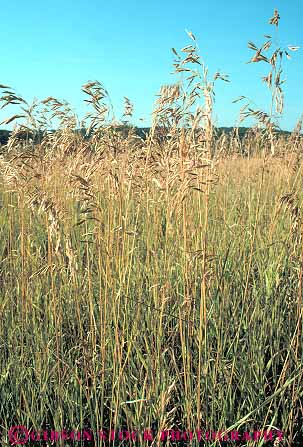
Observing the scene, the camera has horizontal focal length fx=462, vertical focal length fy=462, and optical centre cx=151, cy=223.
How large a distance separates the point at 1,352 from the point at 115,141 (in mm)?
1087

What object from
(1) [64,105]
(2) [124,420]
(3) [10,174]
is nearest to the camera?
(2) [124,420]

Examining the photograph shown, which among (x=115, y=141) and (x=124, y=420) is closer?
(x=124, y=420)

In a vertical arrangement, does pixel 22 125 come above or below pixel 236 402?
above

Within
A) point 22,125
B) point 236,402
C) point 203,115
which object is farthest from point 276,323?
point 22,125

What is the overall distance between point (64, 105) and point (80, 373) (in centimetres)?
127

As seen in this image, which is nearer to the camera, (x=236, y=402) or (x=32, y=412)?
(x=32, y=412)

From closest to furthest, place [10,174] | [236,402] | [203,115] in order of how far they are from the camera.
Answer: [203,115] < [10,174] < [236,402]

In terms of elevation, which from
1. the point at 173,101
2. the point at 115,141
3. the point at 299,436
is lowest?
the point at 299,436

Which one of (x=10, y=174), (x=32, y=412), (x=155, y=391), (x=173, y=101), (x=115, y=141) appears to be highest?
(x=173, y=101)

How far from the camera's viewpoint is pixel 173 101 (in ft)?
6.00

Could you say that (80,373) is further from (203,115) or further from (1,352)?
(203,115)

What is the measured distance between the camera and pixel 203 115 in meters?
1.51

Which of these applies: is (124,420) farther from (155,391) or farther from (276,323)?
(276,323)

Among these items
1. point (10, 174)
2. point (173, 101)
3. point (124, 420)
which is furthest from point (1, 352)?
point (173, 101)
